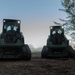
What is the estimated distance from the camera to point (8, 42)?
26453 millimetres

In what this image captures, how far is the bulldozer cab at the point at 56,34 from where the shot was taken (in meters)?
30.5

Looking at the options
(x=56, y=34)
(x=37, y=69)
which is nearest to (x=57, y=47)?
(x=56, y=34)

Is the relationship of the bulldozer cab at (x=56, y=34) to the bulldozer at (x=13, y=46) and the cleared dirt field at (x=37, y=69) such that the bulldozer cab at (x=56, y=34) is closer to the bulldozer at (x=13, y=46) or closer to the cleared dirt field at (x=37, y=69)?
the bulldozer at (x=13, y=46)

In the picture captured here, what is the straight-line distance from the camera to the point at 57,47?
30.0 m

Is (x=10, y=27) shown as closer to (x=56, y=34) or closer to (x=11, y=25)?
(x=11, y=25)

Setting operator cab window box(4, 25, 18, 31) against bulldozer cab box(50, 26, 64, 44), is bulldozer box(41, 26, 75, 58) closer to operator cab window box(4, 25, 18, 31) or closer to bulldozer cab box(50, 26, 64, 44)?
bulldozer cab box(50, 26, 64, 44)

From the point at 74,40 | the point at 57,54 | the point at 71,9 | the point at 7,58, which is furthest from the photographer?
the point at 74,40

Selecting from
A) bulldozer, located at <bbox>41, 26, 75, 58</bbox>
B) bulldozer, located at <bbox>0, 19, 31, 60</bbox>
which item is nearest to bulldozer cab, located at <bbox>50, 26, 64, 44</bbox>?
bulldozer, located at <bbox>41, 26, 75, 58</bbox>

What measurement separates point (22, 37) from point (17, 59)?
197cm

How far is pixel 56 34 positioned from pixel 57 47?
1.66 meters

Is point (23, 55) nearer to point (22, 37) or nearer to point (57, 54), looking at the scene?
point (22, 37)

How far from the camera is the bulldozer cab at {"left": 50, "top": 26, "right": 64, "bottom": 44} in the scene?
30.5 metres

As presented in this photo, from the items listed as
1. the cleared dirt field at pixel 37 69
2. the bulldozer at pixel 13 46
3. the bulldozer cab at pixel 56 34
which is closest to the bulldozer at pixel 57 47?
the bulldozer cab at pixel 56 34

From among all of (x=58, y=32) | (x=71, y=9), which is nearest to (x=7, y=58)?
(x=58, y=32)
